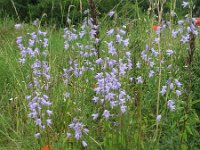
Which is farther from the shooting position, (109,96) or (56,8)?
(56,8)

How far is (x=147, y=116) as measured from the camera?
299cm

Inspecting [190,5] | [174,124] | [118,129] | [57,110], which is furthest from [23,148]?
[190,5]

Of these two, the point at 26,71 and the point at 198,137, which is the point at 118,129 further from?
the point at 26,71

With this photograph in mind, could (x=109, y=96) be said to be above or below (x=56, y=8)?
below

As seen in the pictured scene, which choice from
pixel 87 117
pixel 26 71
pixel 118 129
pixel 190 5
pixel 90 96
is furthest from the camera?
pixel 26 71

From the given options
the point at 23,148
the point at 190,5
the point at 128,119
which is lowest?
the point at 23,148

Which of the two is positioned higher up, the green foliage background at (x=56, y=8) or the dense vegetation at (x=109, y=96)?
the green foliage background at (x=56, y=8)

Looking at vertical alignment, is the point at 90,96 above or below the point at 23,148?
above

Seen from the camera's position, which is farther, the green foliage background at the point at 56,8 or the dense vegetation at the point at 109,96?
the green foliage background at the point at 56,8

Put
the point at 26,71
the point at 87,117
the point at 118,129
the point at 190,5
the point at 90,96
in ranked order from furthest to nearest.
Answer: the point at 26,71, the point at 90,96, the point at 87,117, the point at 118,129, the point at 190,5

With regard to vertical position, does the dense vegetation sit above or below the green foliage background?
below

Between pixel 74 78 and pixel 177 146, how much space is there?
1194 mm

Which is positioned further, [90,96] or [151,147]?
[90,96]

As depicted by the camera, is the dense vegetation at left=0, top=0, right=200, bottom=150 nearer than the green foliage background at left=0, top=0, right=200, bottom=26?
Yes
